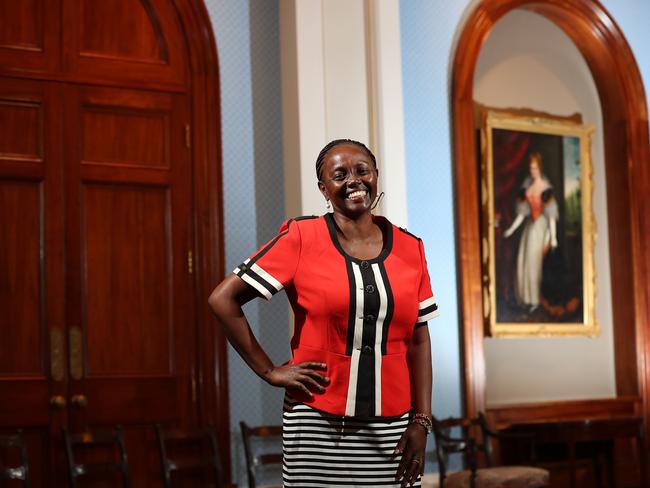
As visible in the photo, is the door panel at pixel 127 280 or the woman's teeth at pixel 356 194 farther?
the door panel at pixel 127 280

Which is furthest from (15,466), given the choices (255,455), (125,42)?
(125,42)

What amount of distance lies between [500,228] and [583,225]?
0.79 metres

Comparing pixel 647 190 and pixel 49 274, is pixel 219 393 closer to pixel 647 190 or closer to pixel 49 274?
pixel 49 274

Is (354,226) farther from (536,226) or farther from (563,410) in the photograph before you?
(536,226)

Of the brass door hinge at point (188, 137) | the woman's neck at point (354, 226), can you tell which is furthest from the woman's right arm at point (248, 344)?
the brass door hinge at point (188, 137)

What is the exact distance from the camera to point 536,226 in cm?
742

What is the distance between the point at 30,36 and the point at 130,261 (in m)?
1.35

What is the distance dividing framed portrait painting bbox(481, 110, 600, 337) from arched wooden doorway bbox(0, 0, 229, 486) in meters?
2.31

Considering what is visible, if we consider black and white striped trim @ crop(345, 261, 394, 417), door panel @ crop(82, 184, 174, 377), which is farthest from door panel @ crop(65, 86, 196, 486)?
black and white striped trim @ crop(345, 261, 394, 417)

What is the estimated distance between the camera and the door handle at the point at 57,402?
5250 mm

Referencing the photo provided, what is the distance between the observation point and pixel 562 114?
305 inches

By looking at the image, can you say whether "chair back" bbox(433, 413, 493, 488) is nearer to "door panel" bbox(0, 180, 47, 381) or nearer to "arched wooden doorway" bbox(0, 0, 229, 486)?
"arched wooden doorway" bbox(0, 0, 229, 486)

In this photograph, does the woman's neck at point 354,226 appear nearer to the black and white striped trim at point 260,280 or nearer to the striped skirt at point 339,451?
the black and white striped trim at point 260,280

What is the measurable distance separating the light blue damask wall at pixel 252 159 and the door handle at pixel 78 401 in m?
0.84
